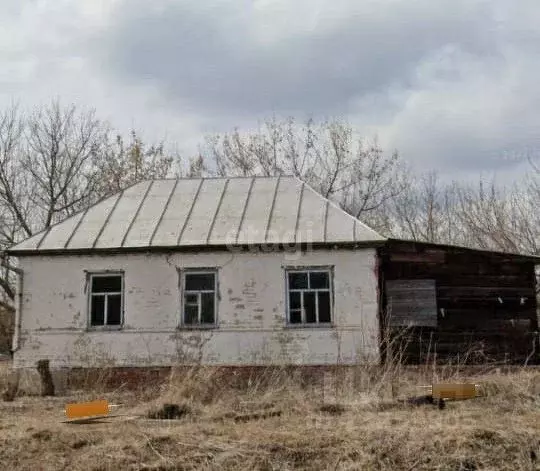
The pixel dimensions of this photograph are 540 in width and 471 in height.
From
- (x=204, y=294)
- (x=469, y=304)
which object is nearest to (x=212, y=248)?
(x=204, y=294)

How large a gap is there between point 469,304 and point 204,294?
585cm

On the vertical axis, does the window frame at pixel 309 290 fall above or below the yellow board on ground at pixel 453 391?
above

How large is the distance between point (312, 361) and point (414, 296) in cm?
267

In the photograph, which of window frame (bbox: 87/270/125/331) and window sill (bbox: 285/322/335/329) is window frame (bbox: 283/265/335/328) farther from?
window frame (bbox: 87/270/125/331)

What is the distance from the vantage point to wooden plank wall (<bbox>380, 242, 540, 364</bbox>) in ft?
49.2

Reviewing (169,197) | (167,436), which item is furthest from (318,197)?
(167,436)

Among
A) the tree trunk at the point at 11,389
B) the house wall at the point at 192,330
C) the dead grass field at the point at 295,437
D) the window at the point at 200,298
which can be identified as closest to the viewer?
the dead grass field at the point at 295,437

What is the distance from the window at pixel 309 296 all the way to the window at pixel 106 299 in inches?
151

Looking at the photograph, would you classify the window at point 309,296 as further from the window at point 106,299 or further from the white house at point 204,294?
the window at point 106,299

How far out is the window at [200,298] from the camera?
1539cm

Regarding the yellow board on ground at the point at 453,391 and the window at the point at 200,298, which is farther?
the window at the point at 200,298

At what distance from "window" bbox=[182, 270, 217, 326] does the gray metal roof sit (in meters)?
0.76

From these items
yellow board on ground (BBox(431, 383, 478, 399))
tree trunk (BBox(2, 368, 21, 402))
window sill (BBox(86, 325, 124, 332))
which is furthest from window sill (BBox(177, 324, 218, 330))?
yellow board on ground (BBox(431, 383, 478, 399))

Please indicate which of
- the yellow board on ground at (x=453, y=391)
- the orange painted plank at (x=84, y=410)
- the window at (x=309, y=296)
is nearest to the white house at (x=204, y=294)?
the window at (x=309, y=296)
